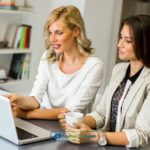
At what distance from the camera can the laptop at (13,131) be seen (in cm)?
158

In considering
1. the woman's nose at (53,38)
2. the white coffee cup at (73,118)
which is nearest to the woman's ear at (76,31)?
the woman's nose at (53,38)

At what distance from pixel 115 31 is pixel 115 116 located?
7.41ft

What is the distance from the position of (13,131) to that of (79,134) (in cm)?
30

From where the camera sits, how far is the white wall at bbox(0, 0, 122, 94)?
390cm

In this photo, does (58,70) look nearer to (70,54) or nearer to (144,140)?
(70,54)

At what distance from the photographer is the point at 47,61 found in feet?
7.78

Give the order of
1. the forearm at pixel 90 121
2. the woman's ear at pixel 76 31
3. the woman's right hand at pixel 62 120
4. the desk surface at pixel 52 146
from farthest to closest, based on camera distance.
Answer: the woman's ear at pixel 76 31 < the forearm at pixel 90 121 < the woman's right hand at pixel 62 120 < the desk surface at pixel 52 146

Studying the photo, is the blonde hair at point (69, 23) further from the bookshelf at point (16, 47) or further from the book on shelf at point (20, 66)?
the book on shelf at point (20, 66)

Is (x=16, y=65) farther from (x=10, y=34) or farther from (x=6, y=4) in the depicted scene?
(x=6, y=4)

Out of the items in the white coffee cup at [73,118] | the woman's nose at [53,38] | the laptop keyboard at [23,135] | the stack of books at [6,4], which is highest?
the stack of books at [6,4]

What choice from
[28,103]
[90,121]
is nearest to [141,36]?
[90,121]

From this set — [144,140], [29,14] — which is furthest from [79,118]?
[29,14]

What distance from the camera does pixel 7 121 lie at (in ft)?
5.29

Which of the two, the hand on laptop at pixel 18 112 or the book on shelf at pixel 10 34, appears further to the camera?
the book on shelf at pixel 10 34
